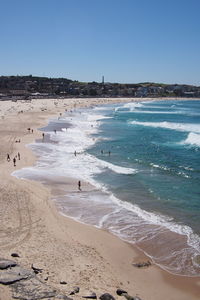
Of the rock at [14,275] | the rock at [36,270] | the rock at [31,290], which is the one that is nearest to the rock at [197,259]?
the rock at [36,270]

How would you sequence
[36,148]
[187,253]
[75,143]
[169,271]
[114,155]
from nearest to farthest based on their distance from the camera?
1. [169,271]
2. [187,253]
3. [114,155]
4. [36,148]
5. [75,143]

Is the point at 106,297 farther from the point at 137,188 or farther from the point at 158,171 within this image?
the point at 158,171

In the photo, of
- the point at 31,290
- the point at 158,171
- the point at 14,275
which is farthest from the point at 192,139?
the point at 31,290

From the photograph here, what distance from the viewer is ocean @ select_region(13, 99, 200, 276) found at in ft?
55.9

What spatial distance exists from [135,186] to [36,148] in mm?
16403

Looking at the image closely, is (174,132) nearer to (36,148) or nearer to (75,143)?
(75,143)

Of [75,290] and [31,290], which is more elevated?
[31,290]

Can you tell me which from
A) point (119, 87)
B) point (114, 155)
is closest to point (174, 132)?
point (114, 155)

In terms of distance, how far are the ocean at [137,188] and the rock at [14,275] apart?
18.8 feet

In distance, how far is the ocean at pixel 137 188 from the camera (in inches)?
671

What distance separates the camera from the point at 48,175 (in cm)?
2777

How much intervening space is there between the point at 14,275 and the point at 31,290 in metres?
1.02

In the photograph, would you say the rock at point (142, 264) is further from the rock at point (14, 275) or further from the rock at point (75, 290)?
the rock at point (14, 275)

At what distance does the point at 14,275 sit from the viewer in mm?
11406
